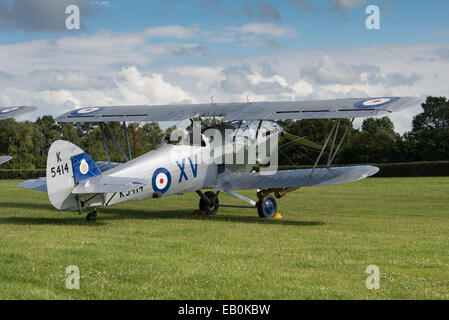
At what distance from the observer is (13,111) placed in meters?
11.5

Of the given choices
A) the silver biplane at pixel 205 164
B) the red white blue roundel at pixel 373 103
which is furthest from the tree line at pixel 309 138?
the red white blue roundel at pixel 373 103

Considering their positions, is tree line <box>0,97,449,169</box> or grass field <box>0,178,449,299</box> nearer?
grass field <box>0,178,449,299</box>

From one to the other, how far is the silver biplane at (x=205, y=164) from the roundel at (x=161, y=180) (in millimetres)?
21

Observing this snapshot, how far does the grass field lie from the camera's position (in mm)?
6137

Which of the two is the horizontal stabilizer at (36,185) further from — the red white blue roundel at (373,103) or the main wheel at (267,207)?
the red white blue roundel at (373,103)

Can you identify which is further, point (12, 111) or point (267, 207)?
point (267, 207)

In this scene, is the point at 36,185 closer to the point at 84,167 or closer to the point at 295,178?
the point at 84,167

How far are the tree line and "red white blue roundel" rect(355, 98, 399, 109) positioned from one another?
28098mm

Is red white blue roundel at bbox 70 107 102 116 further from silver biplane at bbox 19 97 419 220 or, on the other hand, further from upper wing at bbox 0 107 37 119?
upper wing at bbox 0 107 37 119

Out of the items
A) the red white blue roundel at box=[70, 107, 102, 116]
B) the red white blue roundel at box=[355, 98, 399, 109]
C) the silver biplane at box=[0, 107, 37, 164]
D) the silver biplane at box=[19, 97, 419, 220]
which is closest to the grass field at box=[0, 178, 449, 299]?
the silver biplane at box=[19, 97, 419, 220]

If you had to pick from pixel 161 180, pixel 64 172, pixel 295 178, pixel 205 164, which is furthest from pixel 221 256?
pixel 295 178

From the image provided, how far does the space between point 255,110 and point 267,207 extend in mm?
2397

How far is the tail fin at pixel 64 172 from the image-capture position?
1082cm
